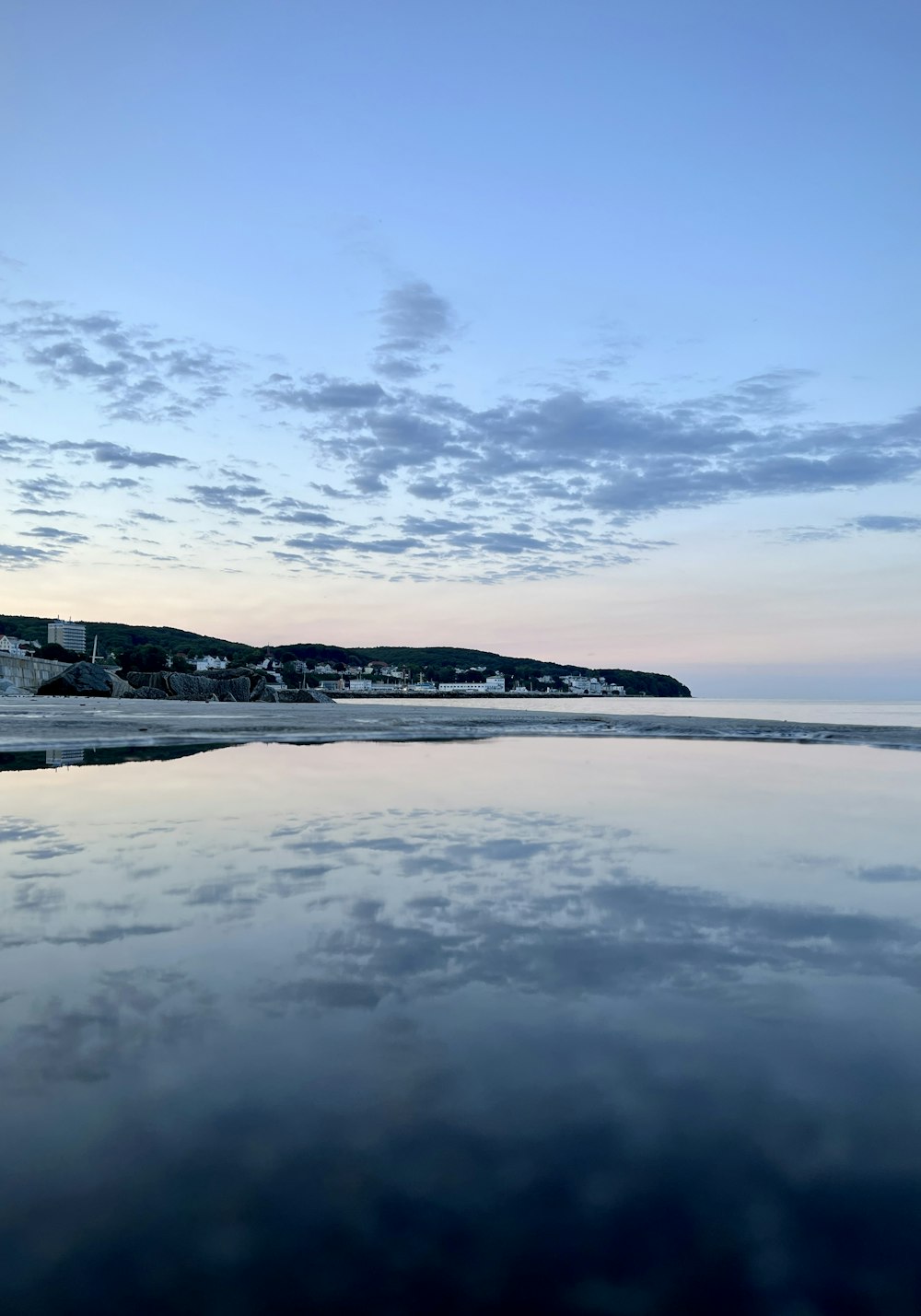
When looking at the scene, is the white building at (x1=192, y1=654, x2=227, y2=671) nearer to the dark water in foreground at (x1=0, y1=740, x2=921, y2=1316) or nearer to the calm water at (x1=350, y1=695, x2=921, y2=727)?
the calm water at (x1=350, y1=695, x2=921, y2=727)

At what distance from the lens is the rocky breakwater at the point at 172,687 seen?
74188 mm

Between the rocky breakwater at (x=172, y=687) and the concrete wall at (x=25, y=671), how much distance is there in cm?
402

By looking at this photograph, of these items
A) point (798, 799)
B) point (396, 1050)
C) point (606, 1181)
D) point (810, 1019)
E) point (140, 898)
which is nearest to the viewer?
point (606, 1181)

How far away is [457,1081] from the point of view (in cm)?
340

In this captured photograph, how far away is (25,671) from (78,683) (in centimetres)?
1178

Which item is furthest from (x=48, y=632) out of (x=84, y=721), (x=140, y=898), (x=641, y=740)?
(x=140, y=898)

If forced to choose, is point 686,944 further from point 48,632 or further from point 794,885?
point 48,632

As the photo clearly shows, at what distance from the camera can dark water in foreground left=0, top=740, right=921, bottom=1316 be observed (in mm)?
2363

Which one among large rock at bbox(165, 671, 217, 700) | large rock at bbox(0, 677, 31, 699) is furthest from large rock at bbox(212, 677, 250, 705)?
large rock at bbox(0, 677, 31, 699)

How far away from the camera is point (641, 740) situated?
1028 inches

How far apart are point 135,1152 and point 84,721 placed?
3046 cm

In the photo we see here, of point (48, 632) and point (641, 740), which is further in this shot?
point (48, 632)

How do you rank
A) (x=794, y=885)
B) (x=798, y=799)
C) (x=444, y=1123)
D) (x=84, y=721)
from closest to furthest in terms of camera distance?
1. (x=444, y=1123)
2. (x=794, y=885)
3. (x=798, y=799)
4. (x=84, y=721)

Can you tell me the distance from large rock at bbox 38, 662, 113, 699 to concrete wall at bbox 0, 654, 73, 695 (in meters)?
3.43
